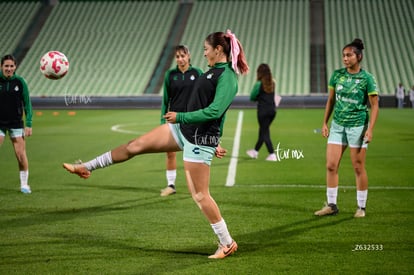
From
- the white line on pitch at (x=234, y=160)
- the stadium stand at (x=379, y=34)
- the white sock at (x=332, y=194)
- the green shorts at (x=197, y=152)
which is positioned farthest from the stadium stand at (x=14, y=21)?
the green shorts at (x=197, y=152)

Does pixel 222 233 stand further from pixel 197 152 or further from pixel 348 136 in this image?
pixel 348 136

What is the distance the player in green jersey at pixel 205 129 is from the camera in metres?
6.72

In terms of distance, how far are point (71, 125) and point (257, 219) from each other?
63.2 ft

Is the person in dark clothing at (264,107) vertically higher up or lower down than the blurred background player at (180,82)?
lower down

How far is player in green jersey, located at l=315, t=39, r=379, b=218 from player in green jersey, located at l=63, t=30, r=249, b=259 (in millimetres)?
2609

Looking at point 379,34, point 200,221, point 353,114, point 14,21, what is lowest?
point 200,221

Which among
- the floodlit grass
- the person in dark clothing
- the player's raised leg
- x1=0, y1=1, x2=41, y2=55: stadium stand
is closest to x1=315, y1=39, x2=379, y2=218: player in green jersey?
the floodlit grass

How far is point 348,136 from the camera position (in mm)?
9234

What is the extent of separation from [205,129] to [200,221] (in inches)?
95.2

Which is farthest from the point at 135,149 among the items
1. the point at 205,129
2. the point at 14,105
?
the point at 14,105

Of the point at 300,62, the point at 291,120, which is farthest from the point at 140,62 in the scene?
the point at 291,120

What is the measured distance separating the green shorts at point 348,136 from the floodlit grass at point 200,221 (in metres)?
1.02

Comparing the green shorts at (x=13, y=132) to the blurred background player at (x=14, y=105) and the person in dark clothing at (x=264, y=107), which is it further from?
the person in dark clothing at (x=264, y=107)

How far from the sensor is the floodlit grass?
6859 mm
